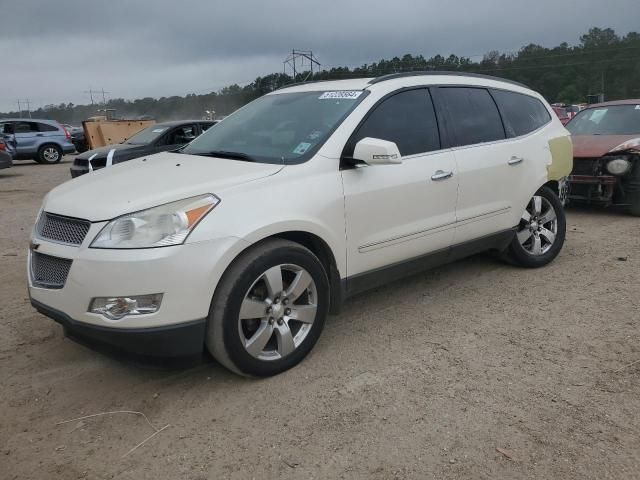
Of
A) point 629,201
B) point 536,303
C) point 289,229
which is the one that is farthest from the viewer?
point 629,201

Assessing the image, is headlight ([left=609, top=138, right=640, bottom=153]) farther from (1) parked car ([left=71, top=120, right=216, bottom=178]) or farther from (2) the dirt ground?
(1) parked car ([left=71, top=120, right=216, bottom=178])

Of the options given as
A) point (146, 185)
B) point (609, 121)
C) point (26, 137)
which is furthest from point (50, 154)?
point (146, 185)

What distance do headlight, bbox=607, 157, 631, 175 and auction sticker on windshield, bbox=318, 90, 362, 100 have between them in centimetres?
516

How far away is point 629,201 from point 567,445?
6007 mm

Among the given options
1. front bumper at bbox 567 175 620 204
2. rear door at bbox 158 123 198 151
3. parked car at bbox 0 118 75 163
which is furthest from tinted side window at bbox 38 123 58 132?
front bumper at bbox 567 175 620 204

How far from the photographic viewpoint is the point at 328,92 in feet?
13.3

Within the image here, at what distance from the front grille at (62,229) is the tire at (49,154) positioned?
18227 mm

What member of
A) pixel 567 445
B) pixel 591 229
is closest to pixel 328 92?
pixel 567 445

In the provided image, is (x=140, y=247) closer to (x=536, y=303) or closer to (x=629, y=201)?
(x=536, y=303)

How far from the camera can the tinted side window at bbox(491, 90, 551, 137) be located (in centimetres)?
488

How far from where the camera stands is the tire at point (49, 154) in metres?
19.3

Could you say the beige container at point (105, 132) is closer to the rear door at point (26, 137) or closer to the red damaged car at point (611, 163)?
the rear door at point (26, 137)

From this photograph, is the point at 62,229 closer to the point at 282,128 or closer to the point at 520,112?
the point at 282,128

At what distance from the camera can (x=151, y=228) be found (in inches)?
111
